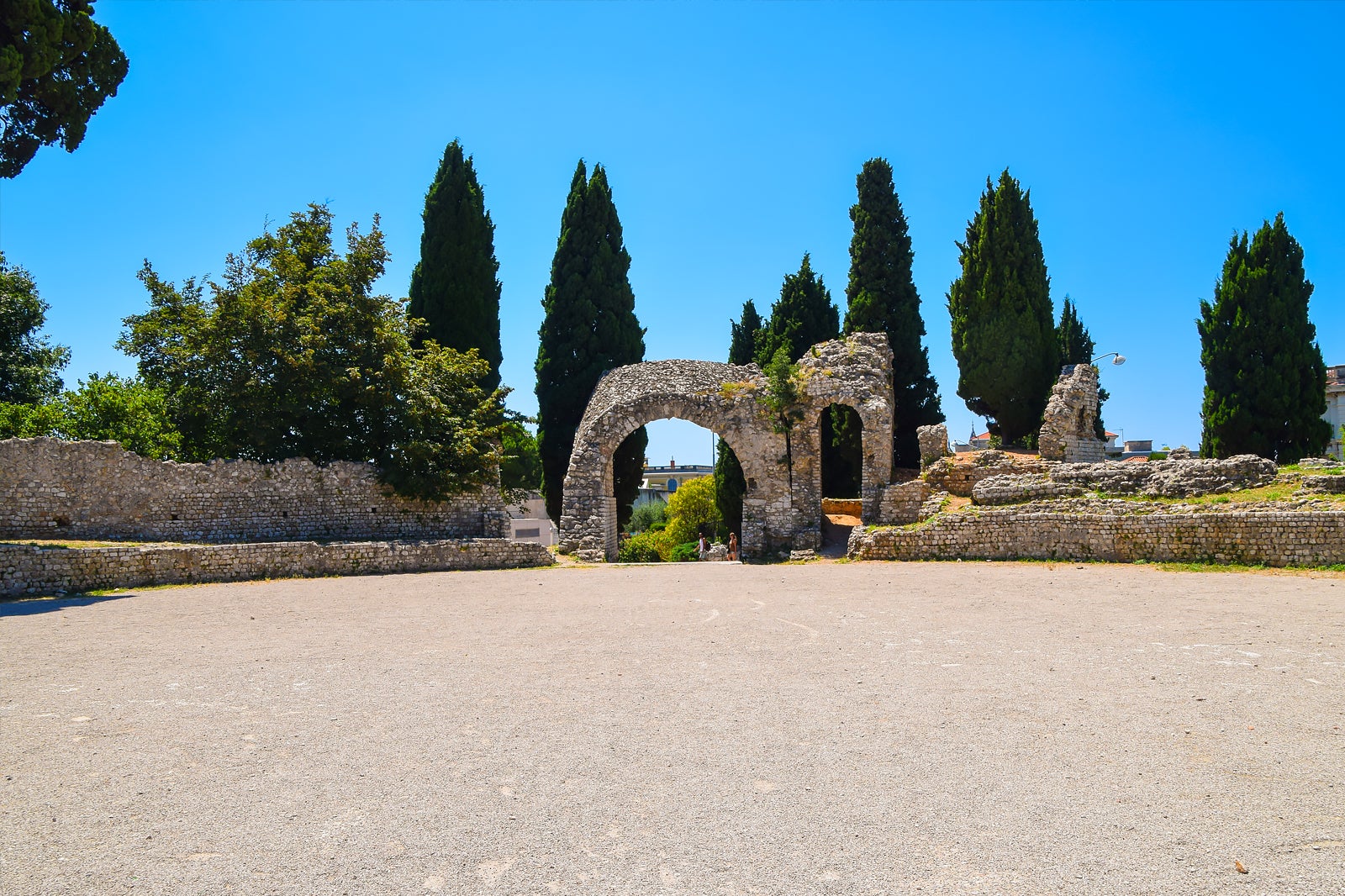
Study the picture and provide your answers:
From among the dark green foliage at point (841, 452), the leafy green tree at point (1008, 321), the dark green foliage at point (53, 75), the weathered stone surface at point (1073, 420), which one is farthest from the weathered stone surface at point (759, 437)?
the dark green foliage at point (53, 75)

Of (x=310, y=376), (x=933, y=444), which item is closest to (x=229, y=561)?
(x=310, y=376)

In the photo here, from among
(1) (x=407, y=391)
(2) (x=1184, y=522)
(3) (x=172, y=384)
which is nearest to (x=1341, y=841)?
(2) (x=1184, y=522)

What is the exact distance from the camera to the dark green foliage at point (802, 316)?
2916 centimetres

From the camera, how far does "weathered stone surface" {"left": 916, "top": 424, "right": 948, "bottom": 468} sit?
2128 centimetres

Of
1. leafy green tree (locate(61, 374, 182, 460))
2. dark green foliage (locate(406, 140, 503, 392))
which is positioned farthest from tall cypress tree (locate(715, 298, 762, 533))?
leafy green tree (locate(61, 374, 182, 460))

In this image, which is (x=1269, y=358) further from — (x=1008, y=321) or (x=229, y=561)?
(x=229, y=561)

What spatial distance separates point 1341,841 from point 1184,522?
11937 millimetres

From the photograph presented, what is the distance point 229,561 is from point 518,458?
21.8 m

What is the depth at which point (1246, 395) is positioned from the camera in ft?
74.3

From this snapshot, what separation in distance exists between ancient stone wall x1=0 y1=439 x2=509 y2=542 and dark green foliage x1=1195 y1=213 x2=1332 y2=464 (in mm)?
20675

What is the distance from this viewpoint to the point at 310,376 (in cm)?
1808

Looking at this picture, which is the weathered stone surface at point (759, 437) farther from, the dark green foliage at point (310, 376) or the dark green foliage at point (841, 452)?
the dark green foliage at point (841, 452)

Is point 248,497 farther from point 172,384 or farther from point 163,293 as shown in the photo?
point 163,293

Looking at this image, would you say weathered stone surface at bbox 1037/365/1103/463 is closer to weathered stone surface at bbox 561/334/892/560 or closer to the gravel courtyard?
weathered stone surface at bbox 561/334/892/560
